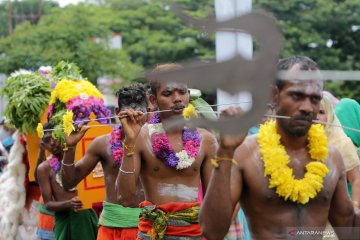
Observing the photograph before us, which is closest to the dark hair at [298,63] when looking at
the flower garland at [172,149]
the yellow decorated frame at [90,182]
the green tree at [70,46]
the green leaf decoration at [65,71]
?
the flower garland at [172,149]

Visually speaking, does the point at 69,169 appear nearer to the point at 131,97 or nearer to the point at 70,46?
the point at 131,97

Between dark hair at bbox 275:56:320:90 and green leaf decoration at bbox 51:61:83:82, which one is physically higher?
dark hair at bbox 275:56:320:90

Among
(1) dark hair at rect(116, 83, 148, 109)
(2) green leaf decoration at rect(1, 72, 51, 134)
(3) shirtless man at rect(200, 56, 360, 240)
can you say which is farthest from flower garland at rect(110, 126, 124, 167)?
(3) shirtless man at rect(200, 56, 360, 240)

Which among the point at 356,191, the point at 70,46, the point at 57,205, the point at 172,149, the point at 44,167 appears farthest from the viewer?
the point at 70,46

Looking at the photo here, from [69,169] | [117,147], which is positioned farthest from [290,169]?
[69,169]

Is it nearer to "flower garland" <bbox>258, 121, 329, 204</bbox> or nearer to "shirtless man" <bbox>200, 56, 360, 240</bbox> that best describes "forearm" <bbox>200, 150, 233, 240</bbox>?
"shirtless man" <bbox>200, 56, 360, 240</bbox>

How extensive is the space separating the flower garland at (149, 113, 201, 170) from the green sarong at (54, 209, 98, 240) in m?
2.31

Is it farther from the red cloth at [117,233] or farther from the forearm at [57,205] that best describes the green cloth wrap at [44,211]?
the red cloth at [117,233]

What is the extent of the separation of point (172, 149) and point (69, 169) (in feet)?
3.77

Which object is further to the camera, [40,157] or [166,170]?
[40,157]

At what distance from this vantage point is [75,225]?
304 inches

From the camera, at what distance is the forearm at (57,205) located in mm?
Answer: 7594

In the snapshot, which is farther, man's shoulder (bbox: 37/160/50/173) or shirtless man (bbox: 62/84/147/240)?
man's shoulder (bbox: 37/160/50/173)

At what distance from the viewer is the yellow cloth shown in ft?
17.9
